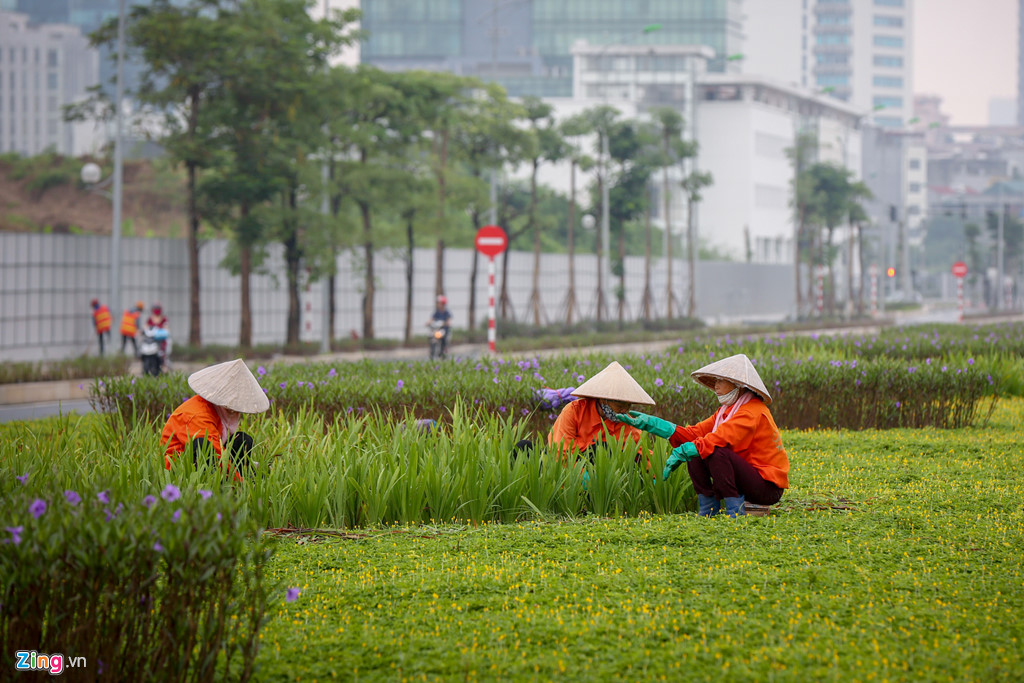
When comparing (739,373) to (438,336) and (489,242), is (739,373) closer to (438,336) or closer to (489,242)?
(489,242)

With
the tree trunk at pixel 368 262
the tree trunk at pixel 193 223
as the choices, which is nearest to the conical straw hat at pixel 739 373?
the tree trunk at pixel 193 223

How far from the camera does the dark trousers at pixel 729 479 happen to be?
244 inches

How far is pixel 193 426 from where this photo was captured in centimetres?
649

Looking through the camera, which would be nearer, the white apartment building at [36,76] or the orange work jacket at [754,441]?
the orange work jacket at [754,441]

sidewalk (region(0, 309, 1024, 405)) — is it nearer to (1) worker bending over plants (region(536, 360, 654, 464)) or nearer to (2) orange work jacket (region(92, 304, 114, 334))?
(2) orange work jacket (region(92, 304, 114, 334))

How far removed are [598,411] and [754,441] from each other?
105 cm

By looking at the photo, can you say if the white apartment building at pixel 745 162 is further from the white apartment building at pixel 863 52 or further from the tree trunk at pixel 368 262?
the tree trunk at pixel 368 262

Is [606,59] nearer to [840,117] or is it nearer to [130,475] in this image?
[840,117]

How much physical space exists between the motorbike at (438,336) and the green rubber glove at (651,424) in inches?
658

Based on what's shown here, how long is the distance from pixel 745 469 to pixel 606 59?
84.3 m

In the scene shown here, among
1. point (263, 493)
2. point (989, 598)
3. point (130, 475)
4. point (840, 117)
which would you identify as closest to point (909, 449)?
point (989, 598)

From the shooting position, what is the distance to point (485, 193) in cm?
Answer: 3062

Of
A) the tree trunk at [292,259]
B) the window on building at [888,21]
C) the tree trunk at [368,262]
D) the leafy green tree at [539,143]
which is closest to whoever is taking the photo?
the tree trunk at [292,259]

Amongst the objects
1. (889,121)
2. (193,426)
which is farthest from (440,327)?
(889,121)
